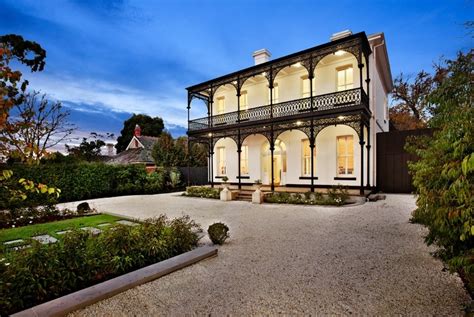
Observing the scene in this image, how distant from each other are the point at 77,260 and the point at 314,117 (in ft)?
34.7

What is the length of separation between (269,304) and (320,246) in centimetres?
247

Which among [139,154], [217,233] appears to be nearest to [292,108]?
[217,233]

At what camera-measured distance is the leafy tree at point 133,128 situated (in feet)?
123

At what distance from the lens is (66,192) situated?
13141 millimetres

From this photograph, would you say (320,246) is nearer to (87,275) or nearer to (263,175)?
(87,275)

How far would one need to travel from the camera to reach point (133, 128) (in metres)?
37.1

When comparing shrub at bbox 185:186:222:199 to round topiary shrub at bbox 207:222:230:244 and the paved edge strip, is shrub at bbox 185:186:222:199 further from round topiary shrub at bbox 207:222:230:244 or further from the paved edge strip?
the paved edge strip

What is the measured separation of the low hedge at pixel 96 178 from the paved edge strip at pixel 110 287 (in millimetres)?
9999

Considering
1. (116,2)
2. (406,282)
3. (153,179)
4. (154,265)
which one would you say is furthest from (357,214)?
(116,2)

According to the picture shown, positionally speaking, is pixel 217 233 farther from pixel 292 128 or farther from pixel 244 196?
pixel 292 128

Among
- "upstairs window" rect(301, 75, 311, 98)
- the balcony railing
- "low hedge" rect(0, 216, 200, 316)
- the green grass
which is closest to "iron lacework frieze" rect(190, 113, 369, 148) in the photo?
the balcony railing

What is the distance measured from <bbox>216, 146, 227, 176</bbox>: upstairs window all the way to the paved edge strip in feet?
42.2

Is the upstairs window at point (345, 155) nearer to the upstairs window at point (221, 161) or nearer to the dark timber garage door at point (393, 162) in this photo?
the dark timber garage door at point (393, 162)

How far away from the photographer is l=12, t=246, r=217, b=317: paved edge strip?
2527 millimetres
